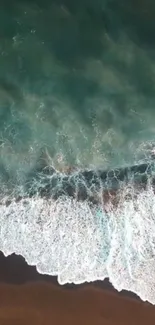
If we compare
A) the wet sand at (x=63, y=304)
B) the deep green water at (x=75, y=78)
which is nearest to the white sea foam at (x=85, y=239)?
the wet sand at (x=63, y=304)

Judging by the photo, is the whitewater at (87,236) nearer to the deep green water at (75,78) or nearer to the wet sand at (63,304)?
the wet sand at (63,304)

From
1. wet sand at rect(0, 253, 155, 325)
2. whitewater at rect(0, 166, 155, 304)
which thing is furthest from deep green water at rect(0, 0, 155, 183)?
wet sand at rect(0, 253, 155, 325)

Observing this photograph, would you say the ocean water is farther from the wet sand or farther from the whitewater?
the wet sand

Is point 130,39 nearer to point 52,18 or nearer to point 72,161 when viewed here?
point 52,18

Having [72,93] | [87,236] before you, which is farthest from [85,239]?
[72,93]

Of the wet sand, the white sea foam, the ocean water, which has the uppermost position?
the ocean water

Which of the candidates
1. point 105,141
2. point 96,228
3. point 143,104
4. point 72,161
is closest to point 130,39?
point 143,104

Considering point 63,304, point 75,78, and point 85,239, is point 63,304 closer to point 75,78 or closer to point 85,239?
point 85,239
